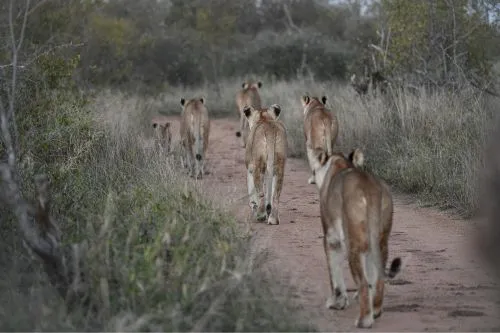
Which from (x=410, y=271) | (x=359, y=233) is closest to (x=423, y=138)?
(x=410, y=271)

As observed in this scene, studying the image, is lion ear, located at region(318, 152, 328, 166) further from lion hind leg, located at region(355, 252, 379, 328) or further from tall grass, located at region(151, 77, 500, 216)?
tall grass, located at region(151, 77, 500, 216)

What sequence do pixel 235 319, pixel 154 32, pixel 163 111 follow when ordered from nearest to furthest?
pixel 235 319 → pixel 163 111 → pixel 154 32

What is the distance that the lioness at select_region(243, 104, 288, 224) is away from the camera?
1091cm

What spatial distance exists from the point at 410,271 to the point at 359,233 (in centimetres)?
219

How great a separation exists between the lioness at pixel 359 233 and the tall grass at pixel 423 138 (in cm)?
429

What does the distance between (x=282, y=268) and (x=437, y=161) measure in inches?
200

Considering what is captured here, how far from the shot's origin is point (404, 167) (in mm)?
13492

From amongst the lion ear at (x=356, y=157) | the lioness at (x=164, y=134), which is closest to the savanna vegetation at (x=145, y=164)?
the lioness at (x=164, y=134)

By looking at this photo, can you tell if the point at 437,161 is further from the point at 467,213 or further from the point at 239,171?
the point at 239,171

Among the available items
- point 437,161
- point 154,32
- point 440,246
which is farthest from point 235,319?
point 154,32

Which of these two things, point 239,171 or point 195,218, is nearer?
point 195,218

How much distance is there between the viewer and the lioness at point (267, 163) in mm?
10906

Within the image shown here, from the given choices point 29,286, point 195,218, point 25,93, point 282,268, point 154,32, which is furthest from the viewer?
point 154,32

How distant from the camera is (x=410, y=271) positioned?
8.45 meters
